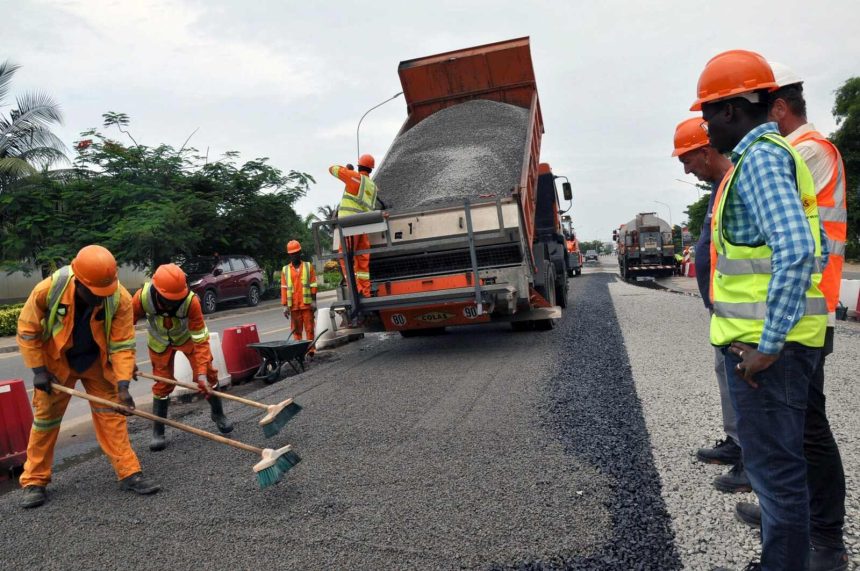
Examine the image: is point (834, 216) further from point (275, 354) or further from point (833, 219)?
point (275, 354)

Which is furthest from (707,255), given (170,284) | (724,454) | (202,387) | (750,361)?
(170,284)

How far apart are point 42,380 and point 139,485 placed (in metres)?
0.86

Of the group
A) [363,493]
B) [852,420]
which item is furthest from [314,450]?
[852,420]

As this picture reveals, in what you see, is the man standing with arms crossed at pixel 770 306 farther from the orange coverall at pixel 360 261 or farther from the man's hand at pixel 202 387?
the orange coverall at pixel 360 261

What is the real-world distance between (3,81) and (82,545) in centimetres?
2003

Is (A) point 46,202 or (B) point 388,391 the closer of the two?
(B) point 388,391

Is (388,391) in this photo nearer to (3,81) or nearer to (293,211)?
(293,211)

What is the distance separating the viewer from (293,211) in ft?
71.2

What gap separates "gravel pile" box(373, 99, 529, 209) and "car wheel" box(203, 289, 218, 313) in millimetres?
10222

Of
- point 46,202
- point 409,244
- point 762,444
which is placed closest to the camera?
point 762,444

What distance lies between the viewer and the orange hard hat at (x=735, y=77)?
6.36 ft

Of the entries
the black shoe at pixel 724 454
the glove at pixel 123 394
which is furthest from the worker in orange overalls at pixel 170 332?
the black shoe at pixel 724 454

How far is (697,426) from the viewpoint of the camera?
3.93m

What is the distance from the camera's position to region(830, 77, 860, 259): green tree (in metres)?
26.6
